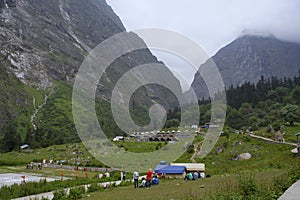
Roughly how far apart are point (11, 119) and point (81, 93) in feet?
150

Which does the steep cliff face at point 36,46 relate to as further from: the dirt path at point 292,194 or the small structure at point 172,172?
the dirt path at point 292,194

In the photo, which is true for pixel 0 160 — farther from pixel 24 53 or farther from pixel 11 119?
pixel 24 53

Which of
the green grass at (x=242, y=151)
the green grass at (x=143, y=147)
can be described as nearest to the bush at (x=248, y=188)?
the green grass at (x=242, y=151)

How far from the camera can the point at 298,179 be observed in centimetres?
1384

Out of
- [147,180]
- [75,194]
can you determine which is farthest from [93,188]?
[147,180]

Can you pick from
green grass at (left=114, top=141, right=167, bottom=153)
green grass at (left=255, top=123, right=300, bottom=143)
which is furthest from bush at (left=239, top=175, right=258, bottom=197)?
green grass at (left=255, top=123, right=300, bottom=143)

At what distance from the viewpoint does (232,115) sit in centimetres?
8419

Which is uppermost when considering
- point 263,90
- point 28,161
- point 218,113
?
point 263,90

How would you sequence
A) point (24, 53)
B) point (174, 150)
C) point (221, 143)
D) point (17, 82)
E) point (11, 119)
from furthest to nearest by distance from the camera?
point (24, 53) < point (17, 82) < point (11, 119) < point (221, 143) < point (174, 150)

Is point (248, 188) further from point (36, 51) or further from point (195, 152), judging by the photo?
point (36, 51)

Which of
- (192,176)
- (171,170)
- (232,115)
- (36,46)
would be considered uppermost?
(36,46)

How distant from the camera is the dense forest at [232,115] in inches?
2891

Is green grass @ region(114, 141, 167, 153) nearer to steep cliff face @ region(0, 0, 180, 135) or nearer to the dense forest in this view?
the dense forest

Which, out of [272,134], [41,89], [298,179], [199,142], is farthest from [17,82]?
[298,179]
